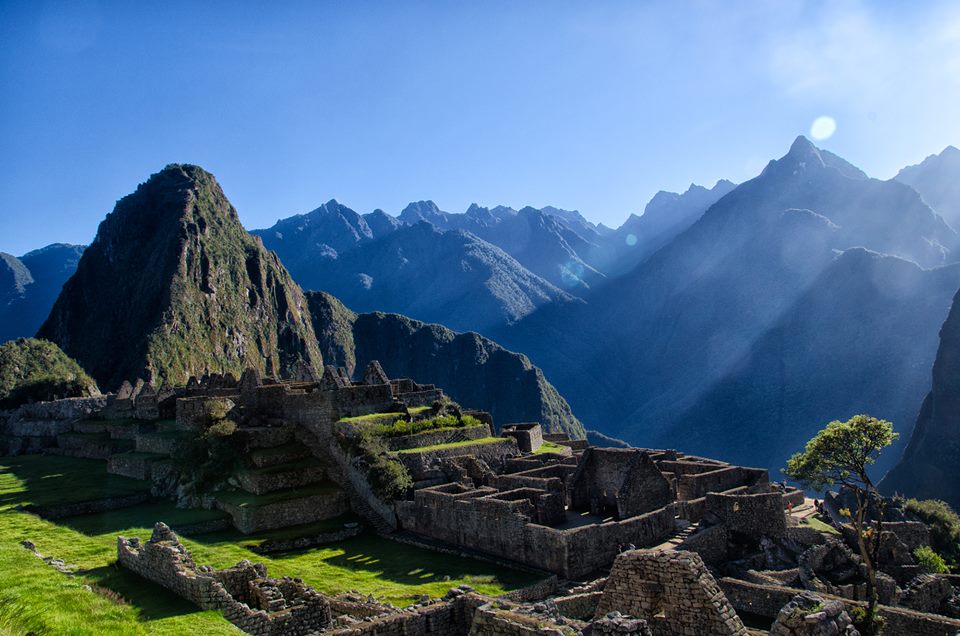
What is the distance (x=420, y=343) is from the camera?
183000 millimetres

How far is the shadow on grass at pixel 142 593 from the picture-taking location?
10398mm

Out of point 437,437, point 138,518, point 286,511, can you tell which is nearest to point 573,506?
point 437,437

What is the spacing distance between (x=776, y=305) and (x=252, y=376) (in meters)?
122

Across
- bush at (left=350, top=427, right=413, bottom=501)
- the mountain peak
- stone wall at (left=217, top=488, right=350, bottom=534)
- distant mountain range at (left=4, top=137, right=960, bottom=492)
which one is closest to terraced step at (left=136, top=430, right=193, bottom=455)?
stone wall at (left=217, top=488, right=350, bottom=534)

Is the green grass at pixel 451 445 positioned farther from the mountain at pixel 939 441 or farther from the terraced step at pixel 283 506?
the mountain at pixel 939 441

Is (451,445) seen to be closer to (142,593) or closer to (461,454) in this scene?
(461,454)

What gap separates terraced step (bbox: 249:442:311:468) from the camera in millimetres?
30641

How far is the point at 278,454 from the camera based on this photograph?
31281 mm

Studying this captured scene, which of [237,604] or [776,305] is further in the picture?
[776,305]

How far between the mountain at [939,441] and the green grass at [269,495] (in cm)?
7089

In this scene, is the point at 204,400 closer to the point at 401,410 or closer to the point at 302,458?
the point at 302,458

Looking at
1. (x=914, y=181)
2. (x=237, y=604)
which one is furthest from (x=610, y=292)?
(x=237, y=604)

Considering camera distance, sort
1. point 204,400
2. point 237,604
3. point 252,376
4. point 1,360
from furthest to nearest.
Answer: point 1,360
point 252,376
point 204,400
point 237,604

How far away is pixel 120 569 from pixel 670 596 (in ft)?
37.8
